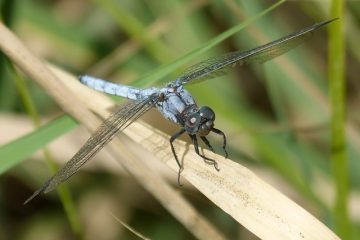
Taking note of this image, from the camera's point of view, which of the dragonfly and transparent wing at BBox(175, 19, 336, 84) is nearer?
the dragonfly

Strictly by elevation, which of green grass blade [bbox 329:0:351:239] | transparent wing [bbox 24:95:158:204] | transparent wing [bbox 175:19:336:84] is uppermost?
transparent wing [bbox 175:19:336:84]

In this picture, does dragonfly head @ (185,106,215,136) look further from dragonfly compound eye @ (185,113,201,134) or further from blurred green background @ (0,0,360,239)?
blurred green background @ (0,0,360,239)

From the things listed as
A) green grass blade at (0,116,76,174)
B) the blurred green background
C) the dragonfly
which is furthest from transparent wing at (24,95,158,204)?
the blurred green background

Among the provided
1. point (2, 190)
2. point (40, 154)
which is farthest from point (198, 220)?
point (2, 190)

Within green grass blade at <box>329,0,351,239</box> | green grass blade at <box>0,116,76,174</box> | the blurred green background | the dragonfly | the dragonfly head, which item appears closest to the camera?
green grass blade at <box>0,116,76,174</box>

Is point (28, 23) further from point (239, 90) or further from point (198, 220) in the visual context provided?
point (198, 220)
